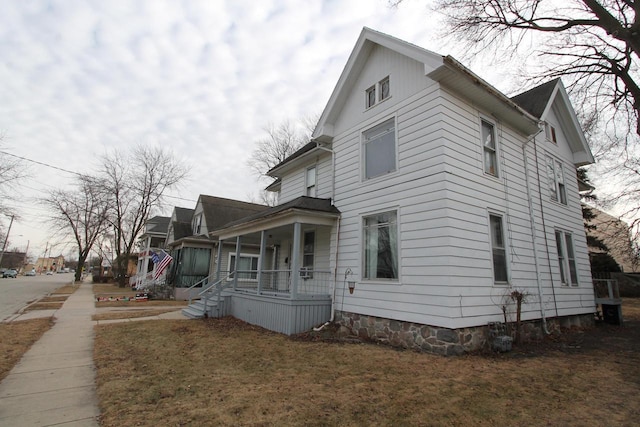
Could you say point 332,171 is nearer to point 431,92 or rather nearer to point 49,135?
point 431,92

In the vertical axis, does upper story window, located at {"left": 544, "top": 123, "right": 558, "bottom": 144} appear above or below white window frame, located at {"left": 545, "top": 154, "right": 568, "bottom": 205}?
above

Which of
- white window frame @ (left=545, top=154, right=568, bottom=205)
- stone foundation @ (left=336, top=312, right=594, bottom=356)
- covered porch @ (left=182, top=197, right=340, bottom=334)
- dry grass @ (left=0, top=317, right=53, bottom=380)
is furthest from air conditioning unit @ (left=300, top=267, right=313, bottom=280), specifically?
white window frame @ (left=545, top=154, right=568, bottom=205)

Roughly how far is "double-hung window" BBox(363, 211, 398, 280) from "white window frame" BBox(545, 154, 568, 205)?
622cm

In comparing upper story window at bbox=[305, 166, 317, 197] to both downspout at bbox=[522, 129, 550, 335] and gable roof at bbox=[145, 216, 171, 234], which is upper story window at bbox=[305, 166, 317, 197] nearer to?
downspout at bbox=[522, 129, 550, 335]

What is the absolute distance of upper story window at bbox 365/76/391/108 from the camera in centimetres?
888

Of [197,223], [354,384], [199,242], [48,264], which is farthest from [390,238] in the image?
[48,264]

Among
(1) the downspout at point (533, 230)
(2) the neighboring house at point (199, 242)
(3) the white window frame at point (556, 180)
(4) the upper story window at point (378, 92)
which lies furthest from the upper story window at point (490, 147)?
(2) the neighboring house at point (199, 242)

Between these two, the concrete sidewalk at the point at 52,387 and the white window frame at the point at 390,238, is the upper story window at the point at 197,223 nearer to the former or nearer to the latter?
the concrete sidewalk at the point at 52,387

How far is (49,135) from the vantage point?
15320mm

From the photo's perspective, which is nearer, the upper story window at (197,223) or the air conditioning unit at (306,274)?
the air conditioning unit at (306,274)

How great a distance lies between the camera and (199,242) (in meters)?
21.3

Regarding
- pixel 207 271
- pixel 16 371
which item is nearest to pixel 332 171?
pixel 16 371

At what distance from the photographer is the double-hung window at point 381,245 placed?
7.72 metres

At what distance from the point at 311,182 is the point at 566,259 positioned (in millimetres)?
8911
